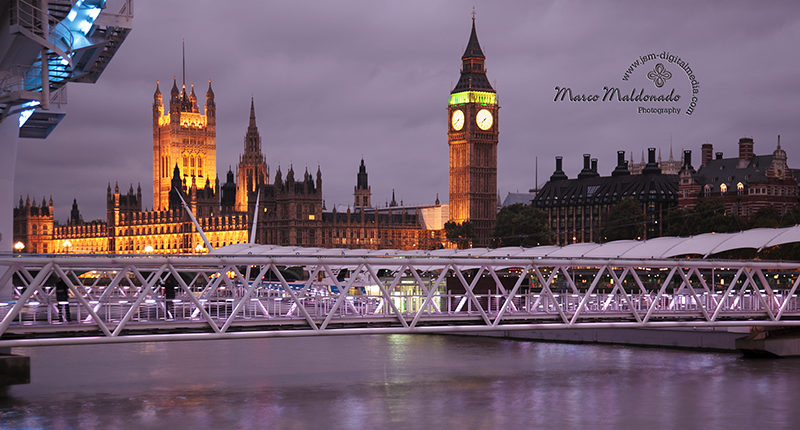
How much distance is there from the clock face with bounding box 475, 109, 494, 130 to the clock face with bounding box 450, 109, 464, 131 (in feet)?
8.40

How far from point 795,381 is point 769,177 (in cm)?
9162

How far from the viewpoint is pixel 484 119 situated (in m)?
187

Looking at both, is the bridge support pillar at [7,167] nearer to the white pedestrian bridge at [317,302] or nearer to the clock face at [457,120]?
the white pedestrian bridge at [317,302]

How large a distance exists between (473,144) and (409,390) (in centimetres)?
14504

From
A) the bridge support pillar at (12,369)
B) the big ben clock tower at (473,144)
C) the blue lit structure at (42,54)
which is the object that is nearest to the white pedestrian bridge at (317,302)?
the bridge support pillar at (12,369)

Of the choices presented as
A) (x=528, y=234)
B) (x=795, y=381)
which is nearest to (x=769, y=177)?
(x=528, y=234)

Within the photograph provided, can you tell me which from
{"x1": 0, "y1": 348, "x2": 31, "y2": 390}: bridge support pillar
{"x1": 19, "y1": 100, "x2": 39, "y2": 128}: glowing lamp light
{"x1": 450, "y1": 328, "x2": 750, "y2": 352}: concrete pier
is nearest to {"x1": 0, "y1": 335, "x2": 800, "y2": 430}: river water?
{"x1": 0, "y1": 348, "x2": 31, "y2": 390}: bridge support pillar

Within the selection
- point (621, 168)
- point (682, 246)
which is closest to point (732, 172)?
point (621, 168)

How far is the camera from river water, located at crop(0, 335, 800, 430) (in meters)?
36.6

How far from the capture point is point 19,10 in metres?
36.0

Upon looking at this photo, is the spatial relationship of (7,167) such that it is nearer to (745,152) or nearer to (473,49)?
(745,152)

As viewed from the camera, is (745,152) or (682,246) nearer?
(682,246)

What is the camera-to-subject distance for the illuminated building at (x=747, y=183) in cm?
13062

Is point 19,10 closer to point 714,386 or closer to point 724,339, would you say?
point 714,386
